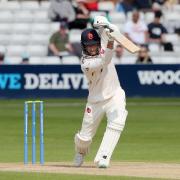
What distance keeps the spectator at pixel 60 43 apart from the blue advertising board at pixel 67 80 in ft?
4.05

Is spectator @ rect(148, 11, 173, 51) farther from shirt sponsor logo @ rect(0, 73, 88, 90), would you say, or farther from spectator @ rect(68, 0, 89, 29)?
shirt sponsor logo @ rect(0, 73, 88, 90)

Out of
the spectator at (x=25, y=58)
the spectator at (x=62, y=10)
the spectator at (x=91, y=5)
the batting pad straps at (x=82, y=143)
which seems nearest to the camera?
the batting pad straps at (x=82, y=143)

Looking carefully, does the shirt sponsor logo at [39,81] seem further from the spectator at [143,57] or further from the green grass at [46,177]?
the green grass at [46,177]

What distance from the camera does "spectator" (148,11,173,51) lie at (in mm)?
25328

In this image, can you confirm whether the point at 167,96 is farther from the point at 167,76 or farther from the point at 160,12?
the point at 160,12

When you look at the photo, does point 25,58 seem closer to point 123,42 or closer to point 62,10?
point 62,10

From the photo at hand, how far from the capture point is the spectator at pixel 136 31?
2500cm

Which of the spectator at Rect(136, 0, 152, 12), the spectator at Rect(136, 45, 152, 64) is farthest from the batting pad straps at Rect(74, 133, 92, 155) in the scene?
the spectator at Rect(136, 0, 152, 12)

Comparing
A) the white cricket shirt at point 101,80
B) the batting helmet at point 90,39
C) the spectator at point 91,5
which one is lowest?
the spectator at point 91,5

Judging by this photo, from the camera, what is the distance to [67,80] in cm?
2347

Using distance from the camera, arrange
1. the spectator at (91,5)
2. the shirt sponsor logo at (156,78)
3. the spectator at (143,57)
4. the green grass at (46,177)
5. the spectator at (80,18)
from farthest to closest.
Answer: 1. the spectator at (91,5)
2. the spectator at (80,18)
3. the spectator at (143,57)
4. the shirt sponsor logo at (156,78)
5. the green grass at (46,177)

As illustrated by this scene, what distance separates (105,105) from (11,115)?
8830 millimetres

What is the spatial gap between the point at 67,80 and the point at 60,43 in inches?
56.4

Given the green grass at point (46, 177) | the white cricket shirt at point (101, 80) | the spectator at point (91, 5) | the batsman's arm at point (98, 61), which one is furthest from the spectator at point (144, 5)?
the green grass at point (46, 177)
